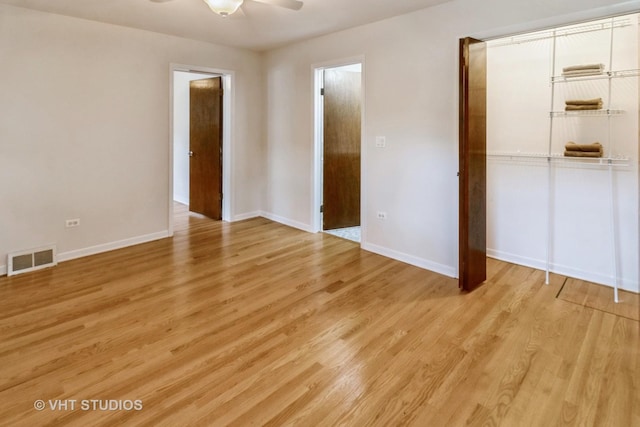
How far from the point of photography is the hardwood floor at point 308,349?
5.94 feet

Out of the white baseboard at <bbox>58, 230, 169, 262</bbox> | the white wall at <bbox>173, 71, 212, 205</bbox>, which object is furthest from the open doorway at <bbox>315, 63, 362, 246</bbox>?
the white wall at <bbox>173, 71, 212, 205</bbox>

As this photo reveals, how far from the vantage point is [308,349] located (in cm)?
232

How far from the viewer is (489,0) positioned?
3045 millimetres

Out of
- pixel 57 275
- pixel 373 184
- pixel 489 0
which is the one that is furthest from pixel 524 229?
pixel 57 275

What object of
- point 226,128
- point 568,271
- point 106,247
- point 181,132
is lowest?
point 568,271

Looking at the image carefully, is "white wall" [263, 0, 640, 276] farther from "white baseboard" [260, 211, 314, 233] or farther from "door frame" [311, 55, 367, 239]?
"white baseboard" [260, 211, 314, 233]

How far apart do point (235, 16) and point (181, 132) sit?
354 cm

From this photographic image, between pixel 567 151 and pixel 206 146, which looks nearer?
pixel 567 151

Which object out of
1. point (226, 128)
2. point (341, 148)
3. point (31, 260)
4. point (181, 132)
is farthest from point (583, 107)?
point (181, 132)

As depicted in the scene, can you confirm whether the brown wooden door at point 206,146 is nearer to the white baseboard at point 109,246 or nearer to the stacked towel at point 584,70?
the white baseboard at point 109,246

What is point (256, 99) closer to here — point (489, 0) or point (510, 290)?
point (489, 0)

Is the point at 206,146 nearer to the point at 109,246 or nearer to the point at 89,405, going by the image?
the point at 109,246

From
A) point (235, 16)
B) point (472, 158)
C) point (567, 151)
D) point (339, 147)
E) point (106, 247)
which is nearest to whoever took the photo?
point (472, 158)

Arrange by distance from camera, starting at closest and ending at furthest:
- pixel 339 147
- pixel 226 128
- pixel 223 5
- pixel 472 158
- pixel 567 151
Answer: pixel 223 5 → pixel 472 158 → pixel 567 151 → pixel 339 147 → pixel 226 128
